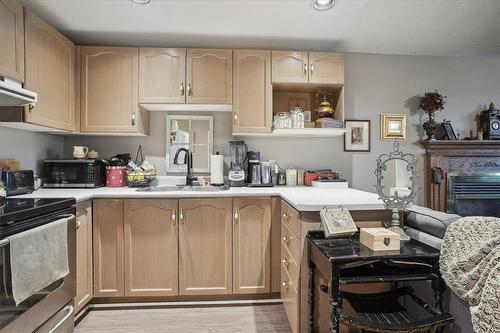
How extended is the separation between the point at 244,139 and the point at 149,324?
1812 millimetres

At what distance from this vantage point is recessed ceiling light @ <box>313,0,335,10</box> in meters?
2.02

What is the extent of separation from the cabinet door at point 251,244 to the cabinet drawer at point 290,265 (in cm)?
19

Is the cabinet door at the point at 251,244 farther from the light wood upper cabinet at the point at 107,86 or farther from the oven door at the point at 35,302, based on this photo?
the light wood upper cabinet at the point at 107,86

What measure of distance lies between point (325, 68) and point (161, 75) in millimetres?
1501

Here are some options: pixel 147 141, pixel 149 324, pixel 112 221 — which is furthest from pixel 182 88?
pixel 149 324

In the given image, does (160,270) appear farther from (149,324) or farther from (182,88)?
(182,88)

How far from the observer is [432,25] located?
8.24ft

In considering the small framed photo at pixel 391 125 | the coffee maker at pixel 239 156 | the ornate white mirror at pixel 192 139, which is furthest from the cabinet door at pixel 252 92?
the small framed photo at pixel 391 125

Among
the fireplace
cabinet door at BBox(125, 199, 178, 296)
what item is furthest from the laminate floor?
the fireplace

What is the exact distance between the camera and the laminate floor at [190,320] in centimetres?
195

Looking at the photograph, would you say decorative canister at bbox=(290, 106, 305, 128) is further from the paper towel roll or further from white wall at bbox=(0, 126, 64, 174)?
white wall at bbox=(0, 126, 64, 174)

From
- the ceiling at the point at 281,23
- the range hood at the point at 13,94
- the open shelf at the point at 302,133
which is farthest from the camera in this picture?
the open shelf at the point at 302,133

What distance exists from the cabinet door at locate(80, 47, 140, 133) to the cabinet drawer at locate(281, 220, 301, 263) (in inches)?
65.1

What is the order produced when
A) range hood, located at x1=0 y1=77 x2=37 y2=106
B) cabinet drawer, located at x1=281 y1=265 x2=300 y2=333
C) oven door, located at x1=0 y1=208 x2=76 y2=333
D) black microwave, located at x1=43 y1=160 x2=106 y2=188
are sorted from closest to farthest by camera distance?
oven door, located at x1=0 y1=208 x2=76 y2=333
range hood, located at x1=0 y1=77 x2=37 y2=106
cabinet drawer, located at x1=281 y1=265 x2=300 y2=333
black microwave, located at x1=43 y1=160 x2=106 y2=188
